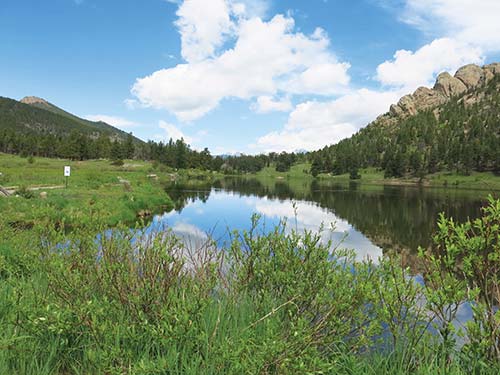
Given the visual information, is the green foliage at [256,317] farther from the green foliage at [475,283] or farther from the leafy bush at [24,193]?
the leafy bush at [24,193]

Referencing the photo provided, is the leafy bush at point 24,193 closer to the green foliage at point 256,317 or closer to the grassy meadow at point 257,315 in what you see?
the grassy meadow at point 257,315

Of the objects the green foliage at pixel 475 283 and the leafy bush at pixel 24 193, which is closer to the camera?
the green foliage at pixel 475 283

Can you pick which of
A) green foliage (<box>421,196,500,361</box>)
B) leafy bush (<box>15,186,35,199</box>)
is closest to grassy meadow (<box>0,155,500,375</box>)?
green foliage (<box>421,196,500,361</box>)

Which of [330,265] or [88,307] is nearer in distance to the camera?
[88,307]

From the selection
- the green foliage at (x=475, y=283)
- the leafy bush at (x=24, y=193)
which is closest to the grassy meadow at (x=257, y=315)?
the green foliage at (x=475, y=283)

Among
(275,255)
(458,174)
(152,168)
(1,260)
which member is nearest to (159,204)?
(1,260)

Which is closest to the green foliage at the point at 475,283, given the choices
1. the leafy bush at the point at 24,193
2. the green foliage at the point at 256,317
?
the green foliage at the point at 256,317

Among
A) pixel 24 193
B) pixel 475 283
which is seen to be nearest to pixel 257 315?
pixel 475 283

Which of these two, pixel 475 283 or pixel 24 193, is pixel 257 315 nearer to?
pixel 475 283

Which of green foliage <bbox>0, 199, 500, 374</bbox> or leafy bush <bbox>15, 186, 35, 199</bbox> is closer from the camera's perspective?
green foliage <bbox>0, 199, 500, 374</bbox>

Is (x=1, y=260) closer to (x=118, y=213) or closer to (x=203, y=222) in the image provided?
(x=118, y=213)

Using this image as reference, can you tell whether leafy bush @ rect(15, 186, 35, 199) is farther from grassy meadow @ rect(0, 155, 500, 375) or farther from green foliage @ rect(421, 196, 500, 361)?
green foliage @ rect(421, 196, 500, 361)

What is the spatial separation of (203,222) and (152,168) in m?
89.6

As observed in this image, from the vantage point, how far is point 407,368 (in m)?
4.56
